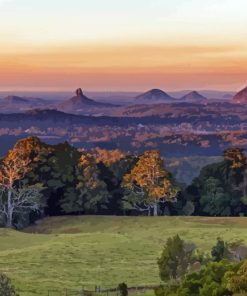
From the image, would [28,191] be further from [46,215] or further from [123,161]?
[123,161]

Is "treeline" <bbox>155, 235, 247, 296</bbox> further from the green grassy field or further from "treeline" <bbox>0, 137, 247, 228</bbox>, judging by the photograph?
"treeline" <bbox>0, 137, 247, 228</bbox>

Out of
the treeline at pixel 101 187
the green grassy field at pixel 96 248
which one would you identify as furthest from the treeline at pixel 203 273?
the treeline at pixel 101 187

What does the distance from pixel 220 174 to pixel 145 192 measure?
12.1m

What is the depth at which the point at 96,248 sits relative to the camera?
2504 inches

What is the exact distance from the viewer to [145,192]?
89125 millimetres

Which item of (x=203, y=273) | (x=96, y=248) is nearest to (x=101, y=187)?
(x=96, y=248)

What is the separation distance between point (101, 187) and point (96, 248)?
86.2 ft

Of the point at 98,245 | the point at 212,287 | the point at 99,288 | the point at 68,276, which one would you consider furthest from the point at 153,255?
the point at 212,287

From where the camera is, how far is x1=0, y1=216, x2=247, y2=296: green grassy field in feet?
167

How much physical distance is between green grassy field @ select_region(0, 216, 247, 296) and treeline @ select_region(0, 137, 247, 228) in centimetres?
337

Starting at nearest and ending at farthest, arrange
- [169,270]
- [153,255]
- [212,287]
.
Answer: [212,287] → [169,270] → [153,255]

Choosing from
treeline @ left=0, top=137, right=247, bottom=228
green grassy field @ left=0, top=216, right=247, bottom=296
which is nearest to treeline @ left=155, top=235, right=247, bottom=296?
green grassy field @ left=0, top=216, right=247, bottom=296

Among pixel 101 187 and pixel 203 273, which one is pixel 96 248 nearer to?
pixel 101 187

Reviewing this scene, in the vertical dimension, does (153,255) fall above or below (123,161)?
below
